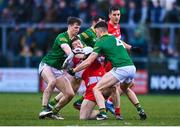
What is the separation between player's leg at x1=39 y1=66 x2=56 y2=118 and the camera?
686 inches

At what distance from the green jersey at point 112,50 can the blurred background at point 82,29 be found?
42.9ft

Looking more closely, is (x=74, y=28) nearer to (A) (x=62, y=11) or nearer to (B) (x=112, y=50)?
(B) (x=112, y=50)

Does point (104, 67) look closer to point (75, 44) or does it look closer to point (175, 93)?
point (75, 44)

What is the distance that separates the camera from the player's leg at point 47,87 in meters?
17.4

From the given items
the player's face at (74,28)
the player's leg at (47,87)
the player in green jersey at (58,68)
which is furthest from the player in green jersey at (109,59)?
the player's leg at (47,87)

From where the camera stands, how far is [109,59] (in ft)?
55.5

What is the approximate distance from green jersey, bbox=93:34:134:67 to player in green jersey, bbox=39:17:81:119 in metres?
0.93

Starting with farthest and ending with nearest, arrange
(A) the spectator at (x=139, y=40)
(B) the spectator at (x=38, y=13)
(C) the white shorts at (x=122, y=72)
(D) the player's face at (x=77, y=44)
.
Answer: (B) the spectator at (x=38, y=13)
(A) the spectator at (x=139, y=40)
(D) the player's face at (x=77, y=44)
(C) the white shorts at (x=122, y=72)

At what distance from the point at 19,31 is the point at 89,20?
10.2ft

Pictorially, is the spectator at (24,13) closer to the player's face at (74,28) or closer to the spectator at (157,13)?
the spectator at (157,13)

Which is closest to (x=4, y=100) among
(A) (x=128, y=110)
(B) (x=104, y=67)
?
(A) (x=128, y=110)

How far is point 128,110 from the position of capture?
832 inches

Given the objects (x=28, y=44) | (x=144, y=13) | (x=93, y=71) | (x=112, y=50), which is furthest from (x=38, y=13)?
(x=112, y=50)


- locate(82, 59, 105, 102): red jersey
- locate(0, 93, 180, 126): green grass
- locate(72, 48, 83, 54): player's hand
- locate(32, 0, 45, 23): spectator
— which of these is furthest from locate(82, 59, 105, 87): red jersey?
locate(32, 0, 45, 23): spectator
